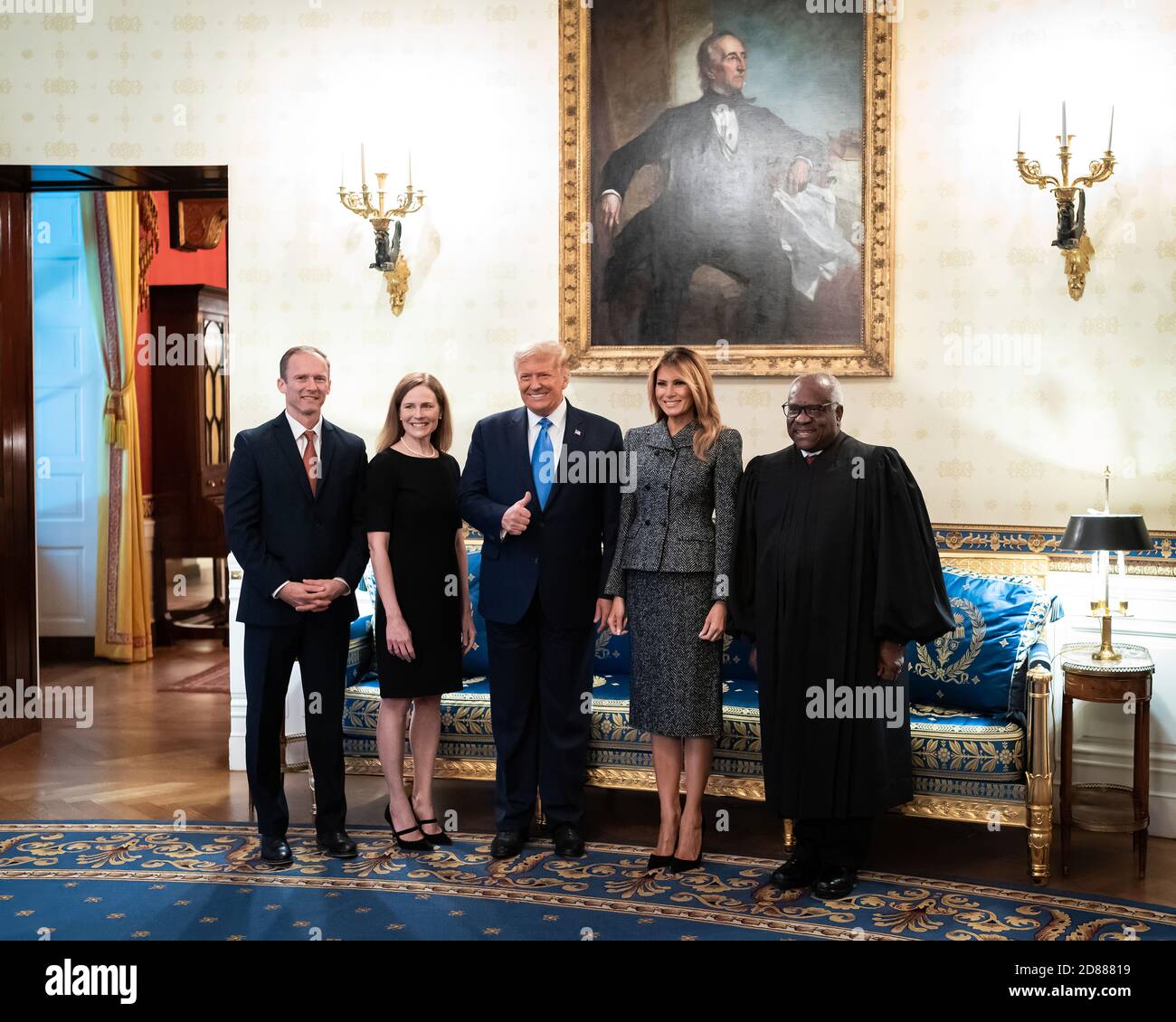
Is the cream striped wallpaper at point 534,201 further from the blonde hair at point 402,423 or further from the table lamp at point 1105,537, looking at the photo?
the blonde hair at point 402,423

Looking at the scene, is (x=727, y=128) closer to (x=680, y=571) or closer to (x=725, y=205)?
(x=725, y=205)

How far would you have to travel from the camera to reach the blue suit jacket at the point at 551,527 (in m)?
4.57

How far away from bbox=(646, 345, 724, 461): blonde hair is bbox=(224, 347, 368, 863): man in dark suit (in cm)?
127

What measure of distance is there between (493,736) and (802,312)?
8.19 feet

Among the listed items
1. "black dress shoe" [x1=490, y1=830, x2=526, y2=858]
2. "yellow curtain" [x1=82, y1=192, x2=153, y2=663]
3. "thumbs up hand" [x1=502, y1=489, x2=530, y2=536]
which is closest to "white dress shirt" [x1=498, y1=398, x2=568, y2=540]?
"thumbs up hand" [x1=502, y1=489, x2=530, y2=536]

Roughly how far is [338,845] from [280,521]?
1.24 meters

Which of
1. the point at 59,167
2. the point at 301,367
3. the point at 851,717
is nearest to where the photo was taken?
the point at 851,717

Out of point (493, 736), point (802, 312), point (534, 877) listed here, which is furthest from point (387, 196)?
point (534, 877)

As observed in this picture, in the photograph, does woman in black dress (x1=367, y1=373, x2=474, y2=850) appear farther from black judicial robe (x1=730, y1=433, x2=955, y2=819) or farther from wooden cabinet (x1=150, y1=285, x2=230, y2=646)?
wooden cabinet (x1=150, y1=285, x2=230, y2=646)

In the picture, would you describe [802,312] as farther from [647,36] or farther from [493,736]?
[493,736]

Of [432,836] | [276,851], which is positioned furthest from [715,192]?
[276,851]

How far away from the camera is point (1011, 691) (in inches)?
187

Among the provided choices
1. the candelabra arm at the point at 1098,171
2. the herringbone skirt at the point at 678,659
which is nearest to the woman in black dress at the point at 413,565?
the herringbone skirt at the point at 678,659

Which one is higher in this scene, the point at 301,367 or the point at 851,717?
the point at 301,367
